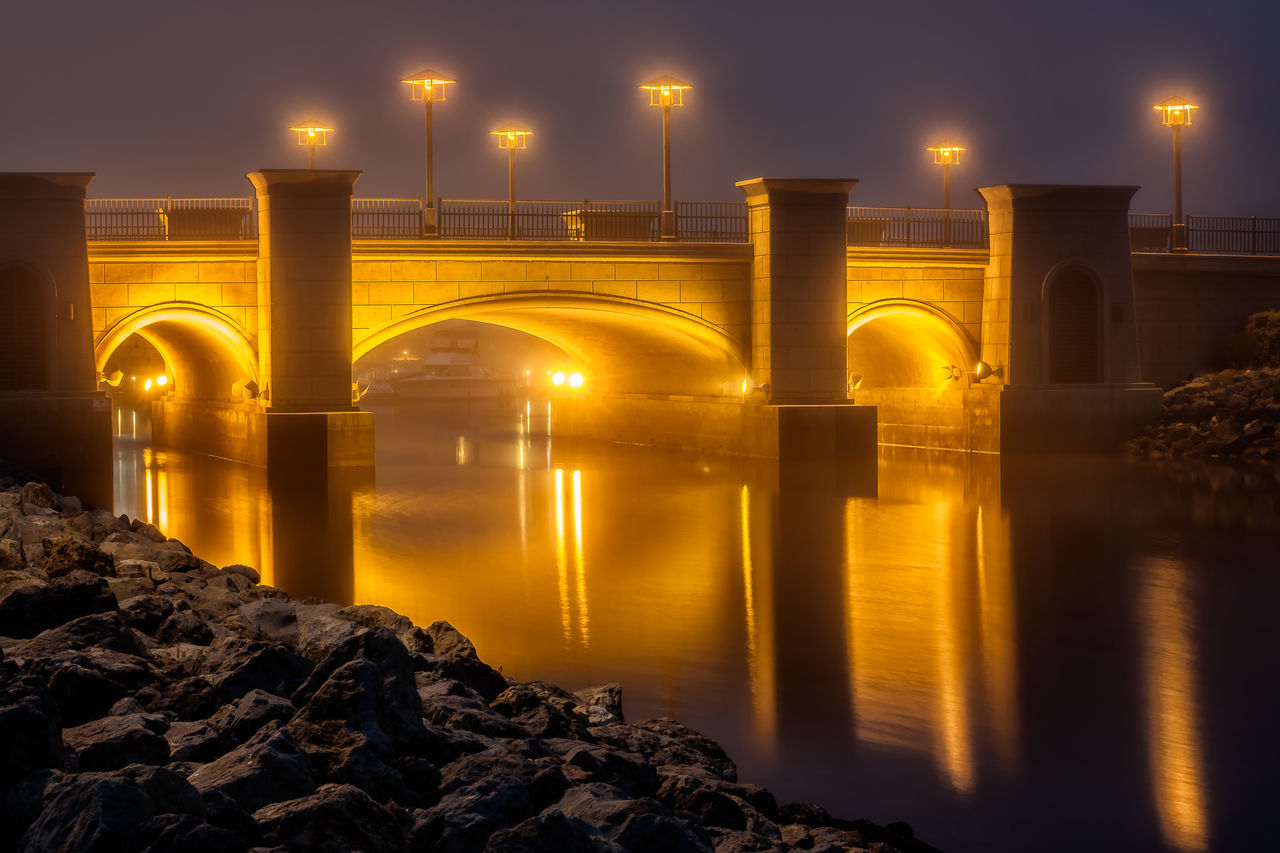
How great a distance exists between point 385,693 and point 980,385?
1019 inches

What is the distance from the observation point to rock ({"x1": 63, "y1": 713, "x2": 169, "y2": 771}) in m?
6.26

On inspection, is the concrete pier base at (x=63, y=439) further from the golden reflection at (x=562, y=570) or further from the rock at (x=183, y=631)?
the rock at (x=183, y=631)

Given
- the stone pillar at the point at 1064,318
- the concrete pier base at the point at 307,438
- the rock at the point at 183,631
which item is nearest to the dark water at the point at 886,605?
the concrete pier base at the point at 307,438

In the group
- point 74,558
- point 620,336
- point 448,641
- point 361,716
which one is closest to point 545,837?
point 361,716

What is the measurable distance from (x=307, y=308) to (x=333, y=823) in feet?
70.7

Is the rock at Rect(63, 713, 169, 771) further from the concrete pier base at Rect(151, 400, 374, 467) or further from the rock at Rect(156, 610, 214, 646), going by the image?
the concrete pier base at Rect(151, 400, 374, 467)

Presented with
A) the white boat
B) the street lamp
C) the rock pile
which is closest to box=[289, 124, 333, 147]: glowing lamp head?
the street lamp

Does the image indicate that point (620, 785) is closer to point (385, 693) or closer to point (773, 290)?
point (385, 693)

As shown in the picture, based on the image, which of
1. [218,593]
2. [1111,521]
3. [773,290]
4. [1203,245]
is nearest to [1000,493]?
[1111,521]

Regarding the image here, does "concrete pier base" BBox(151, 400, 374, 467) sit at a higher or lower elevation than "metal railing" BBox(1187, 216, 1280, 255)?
lower

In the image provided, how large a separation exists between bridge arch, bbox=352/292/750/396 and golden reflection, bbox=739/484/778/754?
10572mm

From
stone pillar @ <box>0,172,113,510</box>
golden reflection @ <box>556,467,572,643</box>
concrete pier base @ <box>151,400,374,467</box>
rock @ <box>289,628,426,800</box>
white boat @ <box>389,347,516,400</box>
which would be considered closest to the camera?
rock @ <box>289,628,426,800</box>

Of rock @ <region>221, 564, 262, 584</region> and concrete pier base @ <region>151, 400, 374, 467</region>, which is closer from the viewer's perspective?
rock @ <region>221, 564, 262, 584</region>

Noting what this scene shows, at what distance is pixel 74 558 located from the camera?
11.6 meters
